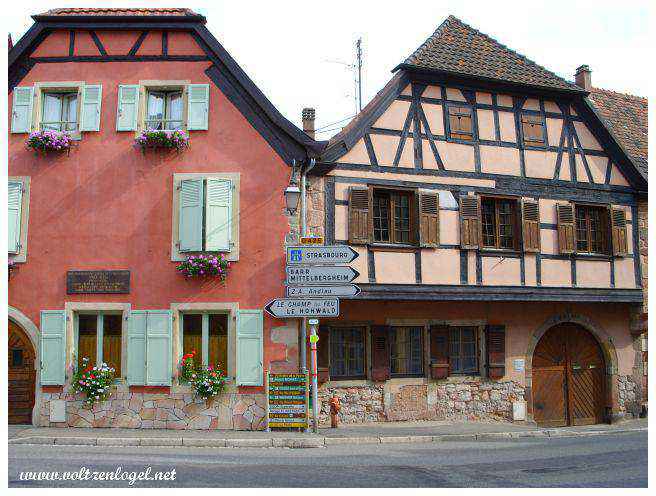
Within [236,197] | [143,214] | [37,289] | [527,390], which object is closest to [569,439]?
[527,390]

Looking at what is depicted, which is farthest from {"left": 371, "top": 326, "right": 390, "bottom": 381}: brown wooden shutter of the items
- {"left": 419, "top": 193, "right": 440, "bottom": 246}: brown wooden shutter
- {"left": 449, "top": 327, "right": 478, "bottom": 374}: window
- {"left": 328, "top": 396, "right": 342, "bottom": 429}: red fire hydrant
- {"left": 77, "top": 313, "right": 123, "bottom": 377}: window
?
{"left": 77, "top": 313, "right": 123, "bottom": 377}: window

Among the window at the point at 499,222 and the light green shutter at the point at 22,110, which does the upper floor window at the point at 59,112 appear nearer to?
the light green shutter at the point at 22,110

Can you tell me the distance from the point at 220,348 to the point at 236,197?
3021mm

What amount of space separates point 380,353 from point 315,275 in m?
3.17

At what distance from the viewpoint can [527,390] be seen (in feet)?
52.8

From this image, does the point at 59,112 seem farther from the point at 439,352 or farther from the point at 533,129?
the point at 533,129

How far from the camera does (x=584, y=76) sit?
18.4 m

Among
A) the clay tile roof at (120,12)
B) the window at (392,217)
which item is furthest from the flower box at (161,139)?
the window at (392,217)

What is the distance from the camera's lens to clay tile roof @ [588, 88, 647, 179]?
58.5ft

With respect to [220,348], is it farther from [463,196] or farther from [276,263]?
[463,196]

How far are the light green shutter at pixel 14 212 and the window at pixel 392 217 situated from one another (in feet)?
23.6

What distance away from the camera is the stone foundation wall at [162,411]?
13.4m

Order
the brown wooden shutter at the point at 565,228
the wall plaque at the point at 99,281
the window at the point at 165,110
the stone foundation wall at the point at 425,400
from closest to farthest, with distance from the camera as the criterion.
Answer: the wall plaque at the point at 99,281 < the window at the point at 165,110 < the stone foundation wall at the point at 425,400 < the brown wooden shutter at the point at 565,228

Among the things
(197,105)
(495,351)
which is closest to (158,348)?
(197,105)
